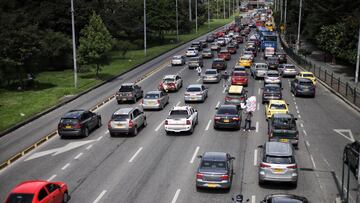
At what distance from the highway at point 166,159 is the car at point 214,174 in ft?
1.75

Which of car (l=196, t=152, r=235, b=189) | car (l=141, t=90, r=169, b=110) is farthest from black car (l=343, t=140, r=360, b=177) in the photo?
car (l=141, t=90, r=169, b=110)

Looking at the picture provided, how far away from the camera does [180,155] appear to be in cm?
2877

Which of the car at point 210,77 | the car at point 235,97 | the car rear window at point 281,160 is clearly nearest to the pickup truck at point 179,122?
the car at point 235,97

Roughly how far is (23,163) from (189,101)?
762 inches

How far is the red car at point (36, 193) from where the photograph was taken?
739 inches

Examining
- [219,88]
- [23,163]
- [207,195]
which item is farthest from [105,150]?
[219,88]

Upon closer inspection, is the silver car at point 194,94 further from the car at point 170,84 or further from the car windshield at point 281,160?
the car windshield at point 281,160

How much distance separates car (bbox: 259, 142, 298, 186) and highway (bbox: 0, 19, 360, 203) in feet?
2.22

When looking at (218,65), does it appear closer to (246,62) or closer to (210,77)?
(246,62)

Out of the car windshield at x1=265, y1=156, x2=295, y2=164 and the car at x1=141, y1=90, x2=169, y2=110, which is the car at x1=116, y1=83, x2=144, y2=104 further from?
the car windshield at x1=265, y1=156, x2=295, y2=164

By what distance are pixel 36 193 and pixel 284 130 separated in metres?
15.6

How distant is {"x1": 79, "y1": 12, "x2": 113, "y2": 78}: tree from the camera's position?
5988cm

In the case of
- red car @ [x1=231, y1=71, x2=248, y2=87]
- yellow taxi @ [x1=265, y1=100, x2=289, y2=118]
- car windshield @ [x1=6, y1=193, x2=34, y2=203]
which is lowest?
car windshield @ [x1=6, y1=193, x2=34, y2=203]

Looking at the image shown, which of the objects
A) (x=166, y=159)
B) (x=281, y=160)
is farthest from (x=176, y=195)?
(x=166, y=159)
